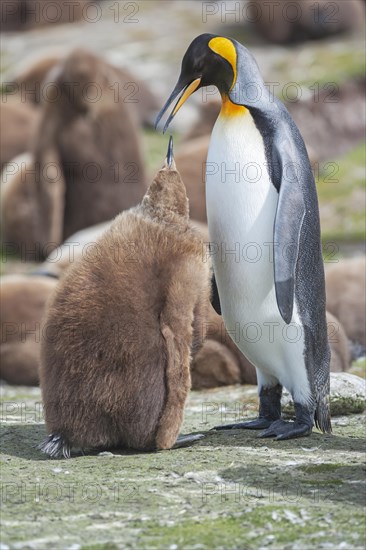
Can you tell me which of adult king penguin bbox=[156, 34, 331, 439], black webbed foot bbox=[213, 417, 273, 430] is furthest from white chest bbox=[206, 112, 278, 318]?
black webbed foot bbox=[213, 417, 273, 430]

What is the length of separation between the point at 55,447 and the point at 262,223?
1253mm

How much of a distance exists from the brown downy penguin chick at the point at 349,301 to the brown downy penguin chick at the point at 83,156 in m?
3.97

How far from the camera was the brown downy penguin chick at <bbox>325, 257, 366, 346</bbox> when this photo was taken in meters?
7.95

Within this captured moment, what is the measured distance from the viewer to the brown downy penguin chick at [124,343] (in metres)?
4.38

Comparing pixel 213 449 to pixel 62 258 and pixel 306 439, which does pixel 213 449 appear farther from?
pixel 62 258

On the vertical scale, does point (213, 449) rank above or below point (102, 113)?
below

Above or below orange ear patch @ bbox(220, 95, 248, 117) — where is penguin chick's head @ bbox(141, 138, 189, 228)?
below

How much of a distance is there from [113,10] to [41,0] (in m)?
1.53

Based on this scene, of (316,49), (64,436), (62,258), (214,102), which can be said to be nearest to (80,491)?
(64,436)

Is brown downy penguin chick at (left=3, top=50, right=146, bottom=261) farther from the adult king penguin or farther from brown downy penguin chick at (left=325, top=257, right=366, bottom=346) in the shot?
the adult king penguin

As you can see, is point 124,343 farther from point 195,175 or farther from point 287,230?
point 195,175

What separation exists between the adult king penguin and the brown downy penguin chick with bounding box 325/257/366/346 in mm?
2953

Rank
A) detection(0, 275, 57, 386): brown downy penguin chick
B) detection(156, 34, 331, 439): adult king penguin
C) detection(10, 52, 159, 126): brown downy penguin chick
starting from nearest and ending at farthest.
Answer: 1. detection(156, 34, 331, 439): adult king penguin
2. detection(0, 275, 57, 386): brown downy penguin chick
3. detection(10, 52, 159, 126): brown downy penguin chick

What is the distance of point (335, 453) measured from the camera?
4410mm
